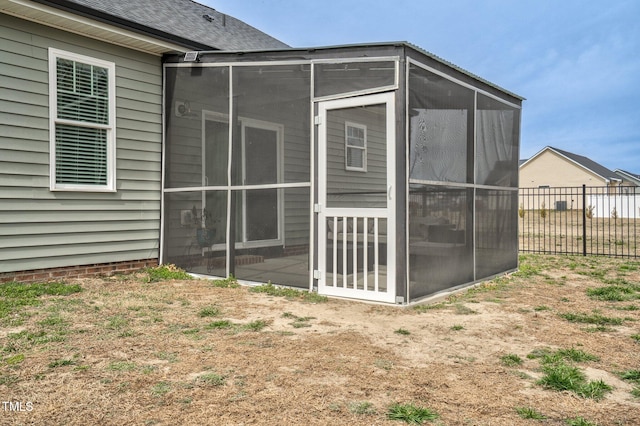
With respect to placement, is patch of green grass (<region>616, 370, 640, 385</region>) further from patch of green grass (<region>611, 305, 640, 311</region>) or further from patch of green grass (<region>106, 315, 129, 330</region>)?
patch of green grass (<region>106, 315, 129, 330</region>)

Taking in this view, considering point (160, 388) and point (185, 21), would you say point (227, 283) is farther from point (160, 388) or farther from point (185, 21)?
point (185, 21)

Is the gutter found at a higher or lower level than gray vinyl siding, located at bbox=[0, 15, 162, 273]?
higher

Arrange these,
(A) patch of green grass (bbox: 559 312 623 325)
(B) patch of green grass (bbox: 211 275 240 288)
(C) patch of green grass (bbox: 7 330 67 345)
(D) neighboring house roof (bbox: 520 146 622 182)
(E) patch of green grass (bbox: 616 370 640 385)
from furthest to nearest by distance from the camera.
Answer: (D) neighboring house roof (bbox: 520 146 622 182) < (B) patch of green grass (bbox: 211 275 240 288) < (A) patch of green grass (bbox: 559 312 623 325) < (C) patch of green grass (bbox: 7 330 67 345) < (E) patch of green grass (bbox: 616 370 640 385)

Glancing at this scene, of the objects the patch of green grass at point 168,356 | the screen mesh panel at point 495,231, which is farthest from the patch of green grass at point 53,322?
the screen mesh panel at point 495,231

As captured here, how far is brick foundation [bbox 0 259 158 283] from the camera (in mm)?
5441

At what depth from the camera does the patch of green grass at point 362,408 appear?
7.71 ft

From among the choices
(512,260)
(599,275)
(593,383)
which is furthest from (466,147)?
(593,383)

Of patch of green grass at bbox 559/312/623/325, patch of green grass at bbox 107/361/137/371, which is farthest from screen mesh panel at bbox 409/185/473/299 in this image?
patch of green grass at bbox 107/361/137/371

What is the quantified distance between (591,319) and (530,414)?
8.68 feet

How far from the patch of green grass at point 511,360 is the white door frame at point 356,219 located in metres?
1.67

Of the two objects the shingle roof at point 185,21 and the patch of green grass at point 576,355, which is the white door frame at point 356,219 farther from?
the shingle roof at point 185,21

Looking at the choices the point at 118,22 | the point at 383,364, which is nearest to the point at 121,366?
the point at 383,364

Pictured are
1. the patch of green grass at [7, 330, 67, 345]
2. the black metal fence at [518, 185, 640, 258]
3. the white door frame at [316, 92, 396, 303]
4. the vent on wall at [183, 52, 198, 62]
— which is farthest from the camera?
the black metal fence at [518, 185, 640, 258]

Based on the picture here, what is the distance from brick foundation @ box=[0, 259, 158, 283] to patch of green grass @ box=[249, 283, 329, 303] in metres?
2.08
